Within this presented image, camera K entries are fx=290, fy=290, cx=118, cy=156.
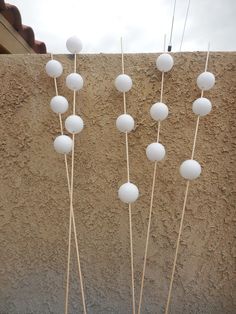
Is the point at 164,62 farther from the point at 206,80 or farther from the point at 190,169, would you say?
the point at 190,169

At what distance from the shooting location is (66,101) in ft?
5.11

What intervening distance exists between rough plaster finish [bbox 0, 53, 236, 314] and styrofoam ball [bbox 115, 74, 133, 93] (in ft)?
0.40

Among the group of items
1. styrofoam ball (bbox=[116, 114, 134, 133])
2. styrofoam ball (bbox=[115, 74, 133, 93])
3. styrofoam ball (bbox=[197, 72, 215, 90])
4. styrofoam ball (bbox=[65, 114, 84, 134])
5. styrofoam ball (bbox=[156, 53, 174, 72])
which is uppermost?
styrofoam ball (bbox=[156, 53, 174, 72])

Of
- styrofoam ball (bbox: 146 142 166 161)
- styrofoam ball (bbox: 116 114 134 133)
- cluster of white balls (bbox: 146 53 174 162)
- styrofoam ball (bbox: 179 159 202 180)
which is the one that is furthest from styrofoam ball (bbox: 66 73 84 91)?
styrofoam ball (bbox: 179 159 202 180)

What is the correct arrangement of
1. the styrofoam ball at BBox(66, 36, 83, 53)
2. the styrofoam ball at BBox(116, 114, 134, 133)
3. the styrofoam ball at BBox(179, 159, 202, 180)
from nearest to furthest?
the styrofoam ball at BBox(179, 159, 202, 180), the styrofoam ball at BBox(116, 114, 134, 133), the styrofoam ball at BBox(66, 36, 83, 53)

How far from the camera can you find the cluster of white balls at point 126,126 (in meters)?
1.37

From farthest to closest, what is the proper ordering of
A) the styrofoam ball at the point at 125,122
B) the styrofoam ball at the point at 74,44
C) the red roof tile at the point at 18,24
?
1. the red roof tile at the point at 18,24
2. the styrofoam ball at the point at 74,44
3. the styrofoam ball at the point at 125,122

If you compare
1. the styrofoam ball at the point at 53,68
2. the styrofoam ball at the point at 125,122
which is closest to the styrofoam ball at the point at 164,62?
the styrofoam ball at the point at 125,122

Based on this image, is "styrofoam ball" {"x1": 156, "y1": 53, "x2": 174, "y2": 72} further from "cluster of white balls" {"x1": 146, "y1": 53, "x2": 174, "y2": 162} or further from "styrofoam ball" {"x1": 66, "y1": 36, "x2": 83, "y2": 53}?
Result: "styrofoam ball" {"x1": 66, "y1": 36, "x2": 83, "y2": 53}

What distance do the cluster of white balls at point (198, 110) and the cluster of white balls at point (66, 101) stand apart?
1.87ft

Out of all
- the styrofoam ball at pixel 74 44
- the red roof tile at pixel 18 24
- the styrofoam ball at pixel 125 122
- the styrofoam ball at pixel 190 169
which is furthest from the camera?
the red roof tile at pixel 18 24

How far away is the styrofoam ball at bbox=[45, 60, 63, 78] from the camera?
5.23 feet

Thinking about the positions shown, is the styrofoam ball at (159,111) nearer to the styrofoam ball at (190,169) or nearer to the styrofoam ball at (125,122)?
the styrofoam ball at (125,122)

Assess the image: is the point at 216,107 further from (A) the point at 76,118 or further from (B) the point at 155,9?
(B) the point at 155,9
